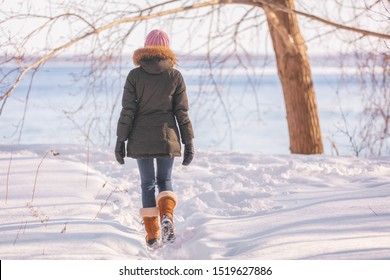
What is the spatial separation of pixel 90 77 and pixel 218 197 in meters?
2.46

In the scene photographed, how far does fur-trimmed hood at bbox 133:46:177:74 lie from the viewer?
14.2ft

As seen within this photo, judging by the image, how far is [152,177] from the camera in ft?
14.9

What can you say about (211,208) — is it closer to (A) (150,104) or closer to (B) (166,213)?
(B) (166,213)

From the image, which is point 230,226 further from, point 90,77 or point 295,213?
point 90,77

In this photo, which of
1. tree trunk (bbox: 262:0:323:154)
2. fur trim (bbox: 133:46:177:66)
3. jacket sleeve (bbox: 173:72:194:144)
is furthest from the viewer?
tree trunk (bbox: 262:0:323:154)

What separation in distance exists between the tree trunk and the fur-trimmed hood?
3556 mm

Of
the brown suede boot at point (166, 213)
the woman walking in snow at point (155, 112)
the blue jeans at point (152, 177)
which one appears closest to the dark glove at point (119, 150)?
the woman walking in snow at point (155, 112)

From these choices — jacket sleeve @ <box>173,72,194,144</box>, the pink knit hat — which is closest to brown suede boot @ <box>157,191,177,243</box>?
jacket sleeve @ <box>173,72,194,144</box>

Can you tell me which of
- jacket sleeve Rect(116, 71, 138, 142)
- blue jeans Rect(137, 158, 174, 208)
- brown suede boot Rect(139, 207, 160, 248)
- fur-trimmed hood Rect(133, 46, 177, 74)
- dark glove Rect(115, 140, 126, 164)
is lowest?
brown suede boot Rect(139, 207, 160, 248)

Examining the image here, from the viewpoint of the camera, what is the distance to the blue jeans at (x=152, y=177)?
450 cm

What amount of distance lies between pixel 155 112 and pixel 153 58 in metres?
0.38

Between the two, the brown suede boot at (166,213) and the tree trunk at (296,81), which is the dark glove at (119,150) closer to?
the brown suede boot at (166,213)

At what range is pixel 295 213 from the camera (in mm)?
4887

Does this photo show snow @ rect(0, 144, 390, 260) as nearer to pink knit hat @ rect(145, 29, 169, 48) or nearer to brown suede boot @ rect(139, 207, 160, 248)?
brown suede boot @ rect(139, 207, 160, 248)
